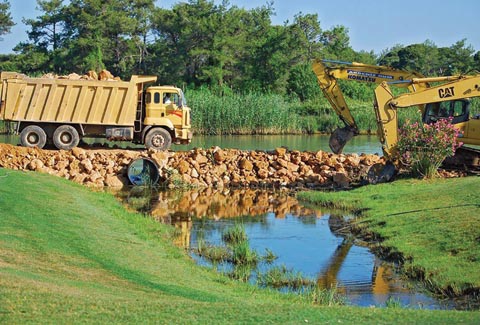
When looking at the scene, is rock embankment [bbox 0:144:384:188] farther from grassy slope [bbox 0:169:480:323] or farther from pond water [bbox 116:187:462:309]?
grassy slope [bbox 0:169:480:323]

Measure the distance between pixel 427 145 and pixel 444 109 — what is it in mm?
2681

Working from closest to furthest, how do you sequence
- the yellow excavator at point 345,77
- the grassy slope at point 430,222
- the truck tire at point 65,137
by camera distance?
the grassy slope at point 430,222 → the yellow excavator at point 345,77 → the truck tire at point 65,137

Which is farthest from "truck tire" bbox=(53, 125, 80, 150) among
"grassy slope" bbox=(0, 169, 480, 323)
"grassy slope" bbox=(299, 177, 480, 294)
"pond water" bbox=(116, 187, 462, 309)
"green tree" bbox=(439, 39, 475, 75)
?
"green tree" bbox=(439, 39, 475, 75)

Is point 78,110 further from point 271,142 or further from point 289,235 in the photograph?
point 271,142

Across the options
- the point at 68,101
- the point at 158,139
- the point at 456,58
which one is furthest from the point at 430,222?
the point at 456,58

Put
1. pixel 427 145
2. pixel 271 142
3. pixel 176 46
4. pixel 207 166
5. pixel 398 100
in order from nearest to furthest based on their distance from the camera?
pixel 427 145 → pixel 398 100 → pixel 207 166 → pixel 271 142 → pixel 176 46

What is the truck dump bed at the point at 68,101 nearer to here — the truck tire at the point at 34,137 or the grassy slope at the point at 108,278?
the truck tire at the point at 34,137

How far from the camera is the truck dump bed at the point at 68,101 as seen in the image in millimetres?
33562

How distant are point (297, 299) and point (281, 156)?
18.8m

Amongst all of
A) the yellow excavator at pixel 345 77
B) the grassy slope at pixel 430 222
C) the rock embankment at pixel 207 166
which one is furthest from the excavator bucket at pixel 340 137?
the grassy slope at pixel 430 222

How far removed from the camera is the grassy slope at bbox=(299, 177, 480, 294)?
1426 cm

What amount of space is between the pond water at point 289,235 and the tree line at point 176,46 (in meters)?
45.5

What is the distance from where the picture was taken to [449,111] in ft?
88.9

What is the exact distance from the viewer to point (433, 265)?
48.4 feet
